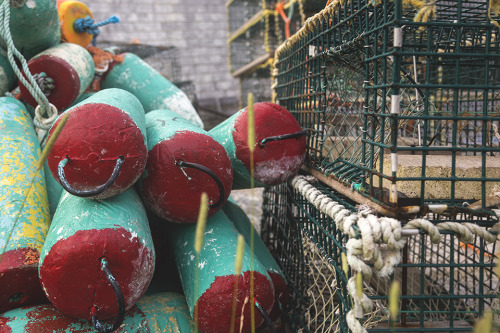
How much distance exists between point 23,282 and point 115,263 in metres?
0.38

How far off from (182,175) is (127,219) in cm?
21

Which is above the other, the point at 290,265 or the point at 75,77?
the point at 75,77

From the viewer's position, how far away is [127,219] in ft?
3.80

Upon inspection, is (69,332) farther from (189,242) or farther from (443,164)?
(443,164)

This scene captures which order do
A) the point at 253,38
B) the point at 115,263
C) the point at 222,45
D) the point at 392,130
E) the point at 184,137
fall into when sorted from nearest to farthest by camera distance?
the point at 392,130
the point at 115,263
the point at 184,137
the point at 253,38
the point at 222,45

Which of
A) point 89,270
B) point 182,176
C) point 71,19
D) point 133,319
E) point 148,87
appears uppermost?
point 71,19

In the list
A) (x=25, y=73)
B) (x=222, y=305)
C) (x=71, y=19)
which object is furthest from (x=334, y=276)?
(x=71, y=19)

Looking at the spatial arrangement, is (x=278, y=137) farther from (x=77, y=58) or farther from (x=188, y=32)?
(x=188, y=32)

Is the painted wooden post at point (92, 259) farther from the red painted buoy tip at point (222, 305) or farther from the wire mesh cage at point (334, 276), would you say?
the wire mesh cage at point (334, 276)

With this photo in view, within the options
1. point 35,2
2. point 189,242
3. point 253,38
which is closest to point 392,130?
point 189,242

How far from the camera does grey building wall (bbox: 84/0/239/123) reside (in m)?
8.38

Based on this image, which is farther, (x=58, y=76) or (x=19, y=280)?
(x=58, y=76)

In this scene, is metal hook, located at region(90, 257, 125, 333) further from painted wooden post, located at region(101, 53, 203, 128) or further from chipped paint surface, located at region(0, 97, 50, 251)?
painted wooden post, located at region(101, 53, 203, 128)

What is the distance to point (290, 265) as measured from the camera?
180 cm
